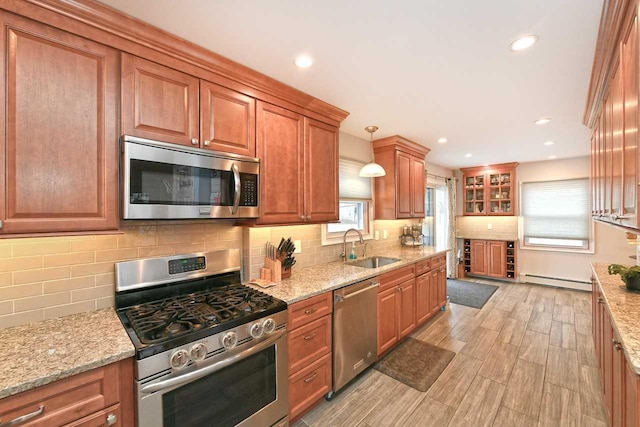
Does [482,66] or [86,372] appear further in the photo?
[482,66]

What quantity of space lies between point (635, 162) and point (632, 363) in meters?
0.82

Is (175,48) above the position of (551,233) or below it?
above

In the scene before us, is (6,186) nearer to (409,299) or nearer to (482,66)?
(482,66)

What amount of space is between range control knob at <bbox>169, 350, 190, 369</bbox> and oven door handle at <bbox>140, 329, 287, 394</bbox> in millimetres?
56

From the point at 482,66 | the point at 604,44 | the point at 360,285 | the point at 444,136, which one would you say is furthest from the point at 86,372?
the point at 444,136

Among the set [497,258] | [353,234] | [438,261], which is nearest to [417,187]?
[438,261]

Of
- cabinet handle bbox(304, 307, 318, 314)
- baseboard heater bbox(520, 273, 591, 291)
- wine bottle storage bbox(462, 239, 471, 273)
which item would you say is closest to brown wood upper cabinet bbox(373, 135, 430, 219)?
cabinet handle bbox(304, 307, 318, 314)

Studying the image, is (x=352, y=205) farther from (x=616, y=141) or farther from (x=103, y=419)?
(x=103, y=419)

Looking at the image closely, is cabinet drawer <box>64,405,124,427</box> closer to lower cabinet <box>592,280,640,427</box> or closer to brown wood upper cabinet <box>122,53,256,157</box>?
brown wood upper cabinet <box>122,53,256,157</box>

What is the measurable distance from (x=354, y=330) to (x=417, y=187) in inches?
103

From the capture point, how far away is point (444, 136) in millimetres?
3711

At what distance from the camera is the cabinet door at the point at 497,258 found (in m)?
5.85

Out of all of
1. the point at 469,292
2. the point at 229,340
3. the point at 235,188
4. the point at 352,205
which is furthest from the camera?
the point at 469,292

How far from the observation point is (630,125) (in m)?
1.29
